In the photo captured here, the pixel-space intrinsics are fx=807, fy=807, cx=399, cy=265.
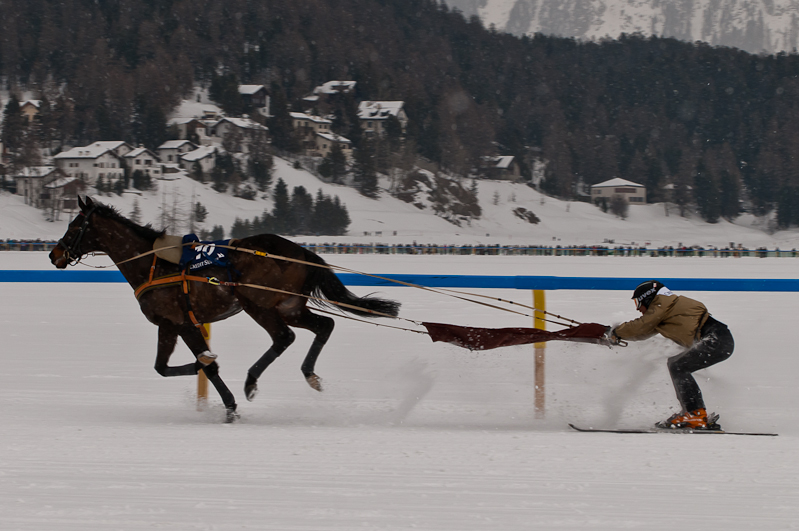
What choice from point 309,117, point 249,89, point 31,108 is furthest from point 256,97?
point 31,108

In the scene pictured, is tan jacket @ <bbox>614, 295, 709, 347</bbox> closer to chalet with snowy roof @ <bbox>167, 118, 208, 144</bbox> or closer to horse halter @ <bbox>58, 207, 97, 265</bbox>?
horse halter @ <bbox>58, 207, 97, 265</bbox>

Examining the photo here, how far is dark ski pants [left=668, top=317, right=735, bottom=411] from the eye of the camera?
17.8ft

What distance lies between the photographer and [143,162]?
107 meters

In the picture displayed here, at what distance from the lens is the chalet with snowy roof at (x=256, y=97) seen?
13900 cm

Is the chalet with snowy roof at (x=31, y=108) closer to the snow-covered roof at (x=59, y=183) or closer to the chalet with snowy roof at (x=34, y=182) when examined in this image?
the chalet with snowy roof at (x=34, y=182)

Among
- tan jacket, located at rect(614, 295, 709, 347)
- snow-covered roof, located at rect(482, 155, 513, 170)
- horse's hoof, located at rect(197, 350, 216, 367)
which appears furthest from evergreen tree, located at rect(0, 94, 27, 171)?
tan jacket, located at rect(614, 295, 709, 347)

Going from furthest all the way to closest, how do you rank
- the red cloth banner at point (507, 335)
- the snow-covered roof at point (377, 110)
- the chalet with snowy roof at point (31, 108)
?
1. the snow-covered roof at point (377, 110)
2. the chalet with snowy roof at point (31, 108)
3. the red cloth banner at point (507, 335)

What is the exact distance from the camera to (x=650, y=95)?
19750cm

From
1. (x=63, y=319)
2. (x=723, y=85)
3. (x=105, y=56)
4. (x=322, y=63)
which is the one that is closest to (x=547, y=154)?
(x=322, y=63)

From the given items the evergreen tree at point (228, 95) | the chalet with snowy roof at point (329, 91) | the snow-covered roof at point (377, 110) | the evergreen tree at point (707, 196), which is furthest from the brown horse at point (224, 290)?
the chalet with snowy roof at point (329, 91)

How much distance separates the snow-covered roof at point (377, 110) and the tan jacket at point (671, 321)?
141834 mm

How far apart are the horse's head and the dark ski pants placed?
4.59m

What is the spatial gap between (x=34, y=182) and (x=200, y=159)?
28038mm

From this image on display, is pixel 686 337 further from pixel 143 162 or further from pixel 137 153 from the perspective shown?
pixel 143 162
